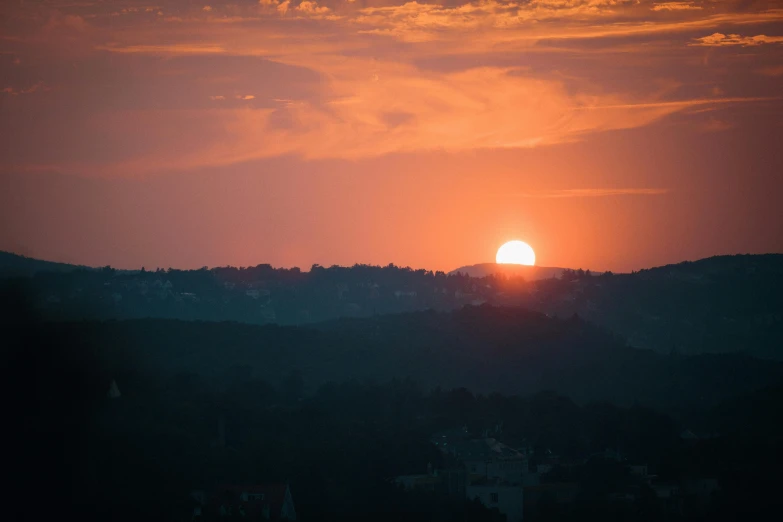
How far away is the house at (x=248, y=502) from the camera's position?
40.6 meters

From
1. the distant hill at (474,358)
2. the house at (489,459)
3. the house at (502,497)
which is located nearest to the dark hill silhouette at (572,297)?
the distant hill at (474,358)

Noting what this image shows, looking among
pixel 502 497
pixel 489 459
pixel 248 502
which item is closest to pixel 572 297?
pixel 489 459

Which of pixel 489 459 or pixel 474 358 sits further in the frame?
pixel 474 358

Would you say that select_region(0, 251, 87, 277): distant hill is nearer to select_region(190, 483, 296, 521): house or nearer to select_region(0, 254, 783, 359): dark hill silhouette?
select_region(190, 483, 296, 521): house

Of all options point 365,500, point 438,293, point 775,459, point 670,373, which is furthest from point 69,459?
point 438,293

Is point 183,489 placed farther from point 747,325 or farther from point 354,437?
point 747,325

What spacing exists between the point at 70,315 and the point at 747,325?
490 ft

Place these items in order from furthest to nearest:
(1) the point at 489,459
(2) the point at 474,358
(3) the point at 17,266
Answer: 1. (2) the point at 474,358
2. (1) the point at 489,459
3. (3) the point at 17,266

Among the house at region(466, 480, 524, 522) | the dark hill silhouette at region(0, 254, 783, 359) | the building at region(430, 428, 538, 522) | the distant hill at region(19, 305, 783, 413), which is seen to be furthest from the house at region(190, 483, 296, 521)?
the dark hill silhouette at region(0, 254, 783, 359)

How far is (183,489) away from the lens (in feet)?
130

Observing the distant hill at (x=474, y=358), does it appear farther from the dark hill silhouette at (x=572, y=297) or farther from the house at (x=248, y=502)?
the house at (x=248, y=502)

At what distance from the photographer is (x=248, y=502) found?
43.2m

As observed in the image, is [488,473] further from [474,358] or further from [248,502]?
[474,358]

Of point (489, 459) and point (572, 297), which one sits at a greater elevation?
point (489, 459)
